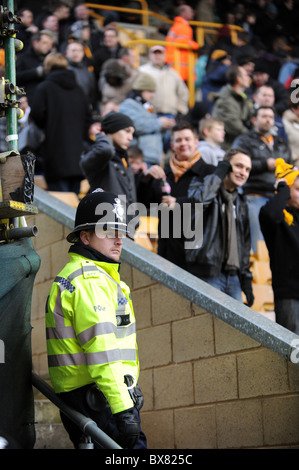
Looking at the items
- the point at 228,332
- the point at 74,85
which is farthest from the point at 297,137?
the point at 228,332

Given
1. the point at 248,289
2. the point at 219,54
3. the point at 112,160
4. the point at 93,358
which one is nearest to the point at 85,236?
the point at 93,358

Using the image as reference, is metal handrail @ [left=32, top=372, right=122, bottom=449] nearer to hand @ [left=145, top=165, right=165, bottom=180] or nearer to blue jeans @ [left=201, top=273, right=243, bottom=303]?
blue jeans @ [left=201, top=273, right=243, bottom=303]

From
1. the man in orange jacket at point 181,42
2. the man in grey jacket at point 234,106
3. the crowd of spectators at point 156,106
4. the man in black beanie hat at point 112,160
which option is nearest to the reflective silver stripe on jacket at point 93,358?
the crowd of spectators at point 156,106

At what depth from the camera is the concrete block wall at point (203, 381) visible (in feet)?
15.4

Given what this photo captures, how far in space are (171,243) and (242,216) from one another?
65cm

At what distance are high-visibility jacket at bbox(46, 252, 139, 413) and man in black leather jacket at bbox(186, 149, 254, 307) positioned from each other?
2124 millimetres

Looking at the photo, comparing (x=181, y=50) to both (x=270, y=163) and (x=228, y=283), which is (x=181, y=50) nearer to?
(x=270, y=163)

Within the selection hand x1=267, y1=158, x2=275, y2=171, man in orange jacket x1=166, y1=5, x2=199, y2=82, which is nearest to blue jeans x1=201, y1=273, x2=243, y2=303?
hand x1=267, y1=158, x2=275, y2=171

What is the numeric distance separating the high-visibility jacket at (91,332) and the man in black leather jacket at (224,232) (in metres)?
2.12

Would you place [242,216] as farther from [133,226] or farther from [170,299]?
[170,299]

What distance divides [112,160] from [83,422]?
3155 mm

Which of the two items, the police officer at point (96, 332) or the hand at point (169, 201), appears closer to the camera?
the police officer at point (96, 332)

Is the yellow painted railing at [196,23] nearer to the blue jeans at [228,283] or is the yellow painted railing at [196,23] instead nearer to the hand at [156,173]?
the hand at [156,173]

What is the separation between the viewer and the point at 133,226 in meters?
6.45
